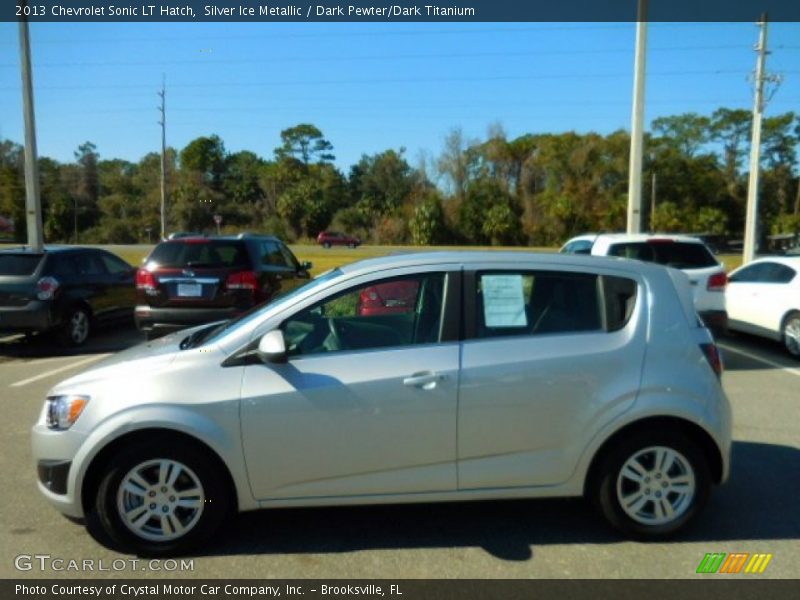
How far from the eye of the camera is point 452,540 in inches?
151

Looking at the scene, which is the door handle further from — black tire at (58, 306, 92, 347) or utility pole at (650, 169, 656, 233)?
utility pole at (650, 169, 656, 233)

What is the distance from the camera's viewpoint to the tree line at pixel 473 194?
2657 inches

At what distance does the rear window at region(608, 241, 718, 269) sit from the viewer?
9.22 metres

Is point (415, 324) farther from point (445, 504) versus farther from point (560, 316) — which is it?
point (445, 504)

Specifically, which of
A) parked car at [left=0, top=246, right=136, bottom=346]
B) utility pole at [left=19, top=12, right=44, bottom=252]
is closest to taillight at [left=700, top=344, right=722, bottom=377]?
parked car at [left=0, top=246, right=136, bottom=346]

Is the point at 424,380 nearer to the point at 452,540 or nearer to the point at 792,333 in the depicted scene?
the point at 452,540

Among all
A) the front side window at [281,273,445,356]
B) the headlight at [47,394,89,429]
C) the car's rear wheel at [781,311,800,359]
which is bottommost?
the car's rear wheel at [781,311,800,359]

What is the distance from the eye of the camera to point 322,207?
7644cm

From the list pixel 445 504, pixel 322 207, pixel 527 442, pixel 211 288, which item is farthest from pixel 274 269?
pixel 322 207

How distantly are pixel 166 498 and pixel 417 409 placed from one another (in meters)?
1.42

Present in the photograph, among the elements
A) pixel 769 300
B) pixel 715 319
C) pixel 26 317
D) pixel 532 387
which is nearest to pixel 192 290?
pixel 26 317

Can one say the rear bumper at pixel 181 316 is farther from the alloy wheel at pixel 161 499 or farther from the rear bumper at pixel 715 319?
the rear bumper at pixel 715 319

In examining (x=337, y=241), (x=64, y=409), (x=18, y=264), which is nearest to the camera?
(x=64, y=409)

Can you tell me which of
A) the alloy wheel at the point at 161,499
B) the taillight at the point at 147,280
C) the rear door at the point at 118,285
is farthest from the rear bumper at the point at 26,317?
the alloy wheel at the point at 161,499
